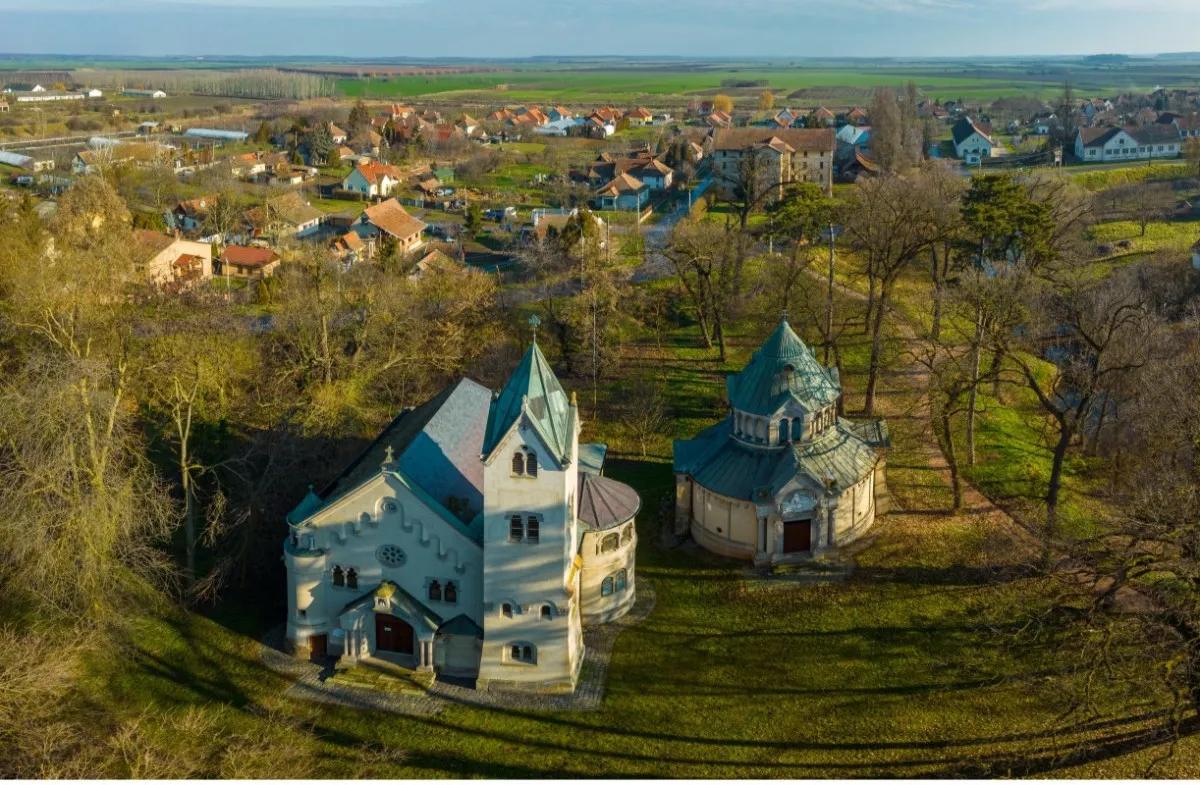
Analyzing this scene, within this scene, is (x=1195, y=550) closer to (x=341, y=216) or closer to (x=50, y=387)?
(x=50, y=387)

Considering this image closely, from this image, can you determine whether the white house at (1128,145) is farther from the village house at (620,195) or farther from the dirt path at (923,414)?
the dirt path at (923,414)

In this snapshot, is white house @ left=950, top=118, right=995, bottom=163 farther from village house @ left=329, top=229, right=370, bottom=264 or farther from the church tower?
the church tower

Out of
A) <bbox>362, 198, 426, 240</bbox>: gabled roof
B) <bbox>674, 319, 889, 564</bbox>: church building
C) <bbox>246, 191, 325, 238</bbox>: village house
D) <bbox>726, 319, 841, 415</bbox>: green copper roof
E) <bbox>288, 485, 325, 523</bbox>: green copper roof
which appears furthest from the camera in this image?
<bbox>246, 191, 325, 238</bbox>: village house

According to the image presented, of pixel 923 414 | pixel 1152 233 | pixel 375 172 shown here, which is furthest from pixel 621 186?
pixel 923 414

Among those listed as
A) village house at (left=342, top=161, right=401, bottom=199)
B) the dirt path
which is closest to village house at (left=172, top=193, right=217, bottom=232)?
village house at (left=342, top=161, right=401, bottom=199)

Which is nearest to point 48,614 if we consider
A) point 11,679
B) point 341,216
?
point 11,679

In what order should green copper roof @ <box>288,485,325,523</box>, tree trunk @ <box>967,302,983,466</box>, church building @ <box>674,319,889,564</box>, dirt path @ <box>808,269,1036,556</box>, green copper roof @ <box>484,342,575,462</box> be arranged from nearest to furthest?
green copper roof @ <box>484,342,575,462</box> → green copper roof @ <box>288,485,325,523</box> → church building @ <box>674,319,889,564</box> → dirt path @ <box>808,269,1036,556</box> → tree trunk @ <box>967,302,983,466</box>

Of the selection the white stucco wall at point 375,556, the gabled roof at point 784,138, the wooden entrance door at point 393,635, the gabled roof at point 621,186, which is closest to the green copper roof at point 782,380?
the white stucco wall at point 375,556
